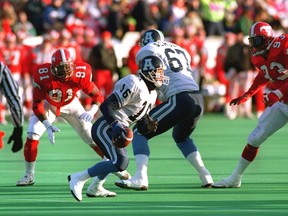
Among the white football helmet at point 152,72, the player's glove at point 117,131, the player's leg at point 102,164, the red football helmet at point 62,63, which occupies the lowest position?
the player's leg at point 102,164

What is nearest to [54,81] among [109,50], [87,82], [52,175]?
[87,82]

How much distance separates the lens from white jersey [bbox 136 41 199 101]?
9.95m

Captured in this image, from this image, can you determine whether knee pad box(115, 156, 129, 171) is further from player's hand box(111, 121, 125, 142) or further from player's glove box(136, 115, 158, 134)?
player's glove box(136, 115, 158, 134)

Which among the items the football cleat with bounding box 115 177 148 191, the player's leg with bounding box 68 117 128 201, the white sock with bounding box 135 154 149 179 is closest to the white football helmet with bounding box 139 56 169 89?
the player's leg with bounding box 68 117 128 201

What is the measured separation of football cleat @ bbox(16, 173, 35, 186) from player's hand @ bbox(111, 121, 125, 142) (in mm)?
1961

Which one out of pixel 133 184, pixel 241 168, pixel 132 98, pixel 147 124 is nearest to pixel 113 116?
pixel 132 98

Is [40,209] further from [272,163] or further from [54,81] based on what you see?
[272,163]

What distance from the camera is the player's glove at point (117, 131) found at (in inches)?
333

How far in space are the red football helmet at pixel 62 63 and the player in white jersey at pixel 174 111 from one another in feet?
2.31

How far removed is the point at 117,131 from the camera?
8.47 meters

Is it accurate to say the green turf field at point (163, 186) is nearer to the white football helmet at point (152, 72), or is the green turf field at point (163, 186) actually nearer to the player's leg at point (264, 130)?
the player's leg at point (264, 130)

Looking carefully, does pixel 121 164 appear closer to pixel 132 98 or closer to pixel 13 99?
pixel 132 98

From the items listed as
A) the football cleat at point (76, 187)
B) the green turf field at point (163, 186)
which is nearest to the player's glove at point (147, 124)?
Result: the green turf field at point (163, 186)

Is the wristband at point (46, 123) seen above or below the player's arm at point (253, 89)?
below
